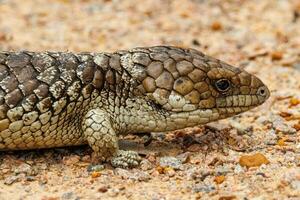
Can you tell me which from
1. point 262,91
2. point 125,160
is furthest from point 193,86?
point 125,160

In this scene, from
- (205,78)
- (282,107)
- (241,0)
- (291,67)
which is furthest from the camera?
(241,0)

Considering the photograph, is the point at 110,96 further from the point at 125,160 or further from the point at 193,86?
the point at 193,86

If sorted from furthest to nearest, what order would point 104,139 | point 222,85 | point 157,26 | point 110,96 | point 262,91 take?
1. point 157,26
2. point 262,91
3. point 222,85
4. point 110,96
5. point 104,139

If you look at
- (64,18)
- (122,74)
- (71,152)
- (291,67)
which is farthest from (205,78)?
(64,18)

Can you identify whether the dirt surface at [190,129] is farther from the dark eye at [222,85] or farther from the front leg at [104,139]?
the dark eye at [222,85]

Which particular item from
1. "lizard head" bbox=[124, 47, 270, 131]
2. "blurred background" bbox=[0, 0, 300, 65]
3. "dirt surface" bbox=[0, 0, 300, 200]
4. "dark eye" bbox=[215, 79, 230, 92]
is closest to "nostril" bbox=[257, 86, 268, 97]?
"lizard head" bbox=[124, 47, 270, 131]

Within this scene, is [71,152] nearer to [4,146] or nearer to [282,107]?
[4,146]
